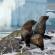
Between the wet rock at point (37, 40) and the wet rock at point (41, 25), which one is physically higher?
the wet rock at point (41, 25)

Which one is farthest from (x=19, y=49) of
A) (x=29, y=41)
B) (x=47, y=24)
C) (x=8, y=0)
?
(x=8, y=0)

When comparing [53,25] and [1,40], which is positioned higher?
[53,25]

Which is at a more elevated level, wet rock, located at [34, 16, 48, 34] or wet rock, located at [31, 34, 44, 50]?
wet rock, located at [34, 16, 48, 34]

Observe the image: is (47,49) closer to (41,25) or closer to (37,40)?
(37,40)

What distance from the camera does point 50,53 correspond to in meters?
1.48

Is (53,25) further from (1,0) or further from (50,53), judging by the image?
(1,0)

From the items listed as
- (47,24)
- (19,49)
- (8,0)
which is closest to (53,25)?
(47,24)

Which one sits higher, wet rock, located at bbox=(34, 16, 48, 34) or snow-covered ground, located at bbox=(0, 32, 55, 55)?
wet rock, located at bbox=(34, 16, 48, 34)

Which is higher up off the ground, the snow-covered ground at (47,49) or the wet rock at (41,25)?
the wet rock at (41,25)

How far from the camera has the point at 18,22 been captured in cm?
150

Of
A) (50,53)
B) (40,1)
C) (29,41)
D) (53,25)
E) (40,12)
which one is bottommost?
(50,53)

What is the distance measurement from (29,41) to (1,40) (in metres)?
0.29

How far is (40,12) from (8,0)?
1.16 ft

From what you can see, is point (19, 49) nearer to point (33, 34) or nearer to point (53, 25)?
point (33, 34)
